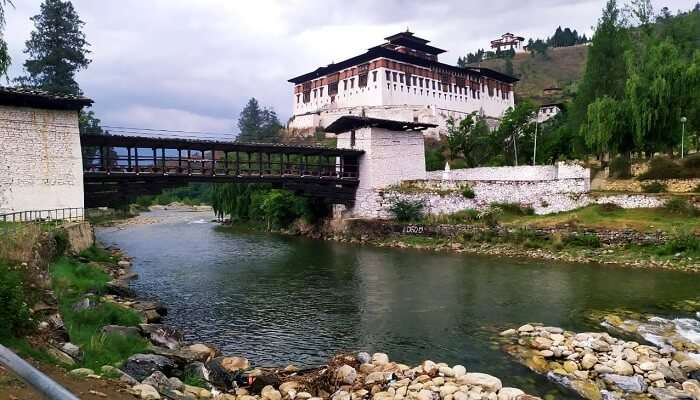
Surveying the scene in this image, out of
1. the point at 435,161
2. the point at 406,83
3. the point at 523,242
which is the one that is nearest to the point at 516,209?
the point at 523,242

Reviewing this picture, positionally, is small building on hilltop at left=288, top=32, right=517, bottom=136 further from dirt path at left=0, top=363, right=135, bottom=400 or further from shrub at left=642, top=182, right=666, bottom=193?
dirt path at left=0, top=363, right=135, bottom=400

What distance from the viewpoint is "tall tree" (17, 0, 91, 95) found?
4536cm

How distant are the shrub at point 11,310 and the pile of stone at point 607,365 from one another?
400 inches

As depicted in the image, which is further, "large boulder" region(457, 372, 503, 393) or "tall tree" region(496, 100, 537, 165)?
"tall tree" region(496, 100, 537, 165)

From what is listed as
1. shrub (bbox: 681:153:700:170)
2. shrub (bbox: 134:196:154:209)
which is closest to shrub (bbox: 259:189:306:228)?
shrub (bbox: 681:153:700:170)

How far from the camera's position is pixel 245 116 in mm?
123000

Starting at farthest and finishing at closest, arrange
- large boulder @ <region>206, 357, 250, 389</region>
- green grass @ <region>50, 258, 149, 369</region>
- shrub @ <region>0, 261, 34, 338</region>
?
1. large boulder @ <region>206, 357, 250, 389</region>
2. green grass @ <region>50, 258, 149, 369</region>
3. shrub @ <region>0, 261, 34, 338</region>

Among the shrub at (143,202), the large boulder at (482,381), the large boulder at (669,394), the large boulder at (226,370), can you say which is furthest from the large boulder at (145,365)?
the shrub at (143,202)

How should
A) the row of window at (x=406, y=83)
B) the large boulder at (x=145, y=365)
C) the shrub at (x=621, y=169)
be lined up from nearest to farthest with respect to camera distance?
the large boulder at (x=145, y=365), the shrub at (x=621, y=169), the row of window at (x=406, y=83)

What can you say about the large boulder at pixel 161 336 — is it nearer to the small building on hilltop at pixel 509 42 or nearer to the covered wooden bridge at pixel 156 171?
the covered wooden bridge at pixel 156 171

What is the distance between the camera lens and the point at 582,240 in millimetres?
28453

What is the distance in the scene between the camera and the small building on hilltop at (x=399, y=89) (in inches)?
2638

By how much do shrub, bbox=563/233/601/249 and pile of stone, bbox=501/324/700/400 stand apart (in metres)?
15.7

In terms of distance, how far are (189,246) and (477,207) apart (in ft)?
68.6
